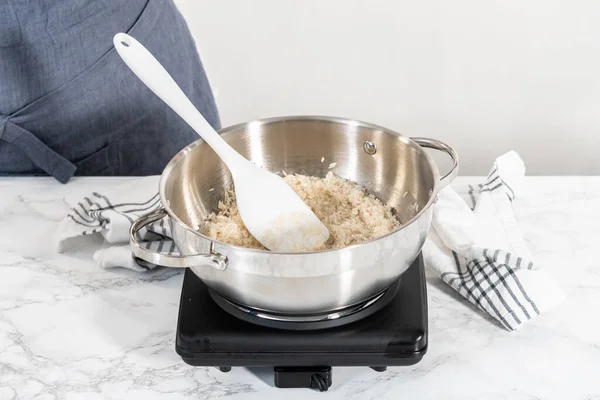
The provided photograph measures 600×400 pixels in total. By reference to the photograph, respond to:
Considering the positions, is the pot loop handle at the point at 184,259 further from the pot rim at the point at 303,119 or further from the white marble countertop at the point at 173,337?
the white marble countertop at the point at 173,337

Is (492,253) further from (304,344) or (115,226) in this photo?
(115,226)

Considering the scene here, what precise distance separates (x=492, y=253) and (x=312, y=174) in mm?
279

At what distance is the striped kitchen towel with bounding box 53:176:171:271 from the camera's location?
3.23ft

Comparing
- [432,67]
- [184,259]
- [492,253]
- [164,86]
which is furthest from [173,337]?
[432,67]

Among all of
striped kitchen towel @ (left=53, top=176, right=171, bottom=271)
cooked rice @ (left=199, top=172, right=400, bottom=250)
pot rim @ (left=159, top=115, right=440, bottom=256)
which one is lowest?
striped kitchen towel @ (left=53, top=176, right=171, bottom=271)

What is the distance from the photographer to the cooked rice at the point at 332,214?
89 centimetres

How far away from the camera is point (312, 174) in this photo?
1023mm

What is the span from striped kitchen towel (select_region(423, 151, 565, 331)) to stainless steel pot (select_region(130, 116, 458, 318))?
7 centimetres

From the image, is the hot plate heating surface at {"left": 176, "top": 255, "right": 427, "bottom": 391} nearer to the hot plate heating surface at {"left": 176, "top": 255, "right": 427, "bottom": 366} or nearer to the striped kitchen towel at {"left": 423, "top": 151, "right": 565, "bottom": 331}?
the hot plate heating surface at {"left": 176, "top": 255, "right": 427, "bottom": 366}

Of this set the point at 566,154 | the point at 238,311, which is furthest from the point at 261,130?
the point at 566,154

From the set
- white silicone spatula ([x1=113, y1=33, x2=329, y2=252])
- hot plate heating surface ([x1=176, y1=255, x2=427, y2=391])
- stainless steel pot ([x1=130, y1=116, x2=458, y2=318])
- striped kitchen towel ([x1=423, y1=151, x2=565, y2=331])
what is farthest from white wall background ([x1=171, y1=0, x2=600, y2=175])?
hot plate heating surface ([x1=176, y1=255, x2=427, y2=391])

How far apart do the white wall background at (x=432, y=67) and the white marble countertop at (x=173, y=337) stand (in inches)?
36.3

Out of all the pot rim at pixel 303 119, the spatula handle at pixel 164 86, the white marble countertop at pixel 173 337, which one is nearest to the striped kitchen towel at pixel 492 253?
the white marble countertop at pixel 173 337

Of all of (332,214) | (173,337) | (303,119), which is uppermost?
(303,119)
